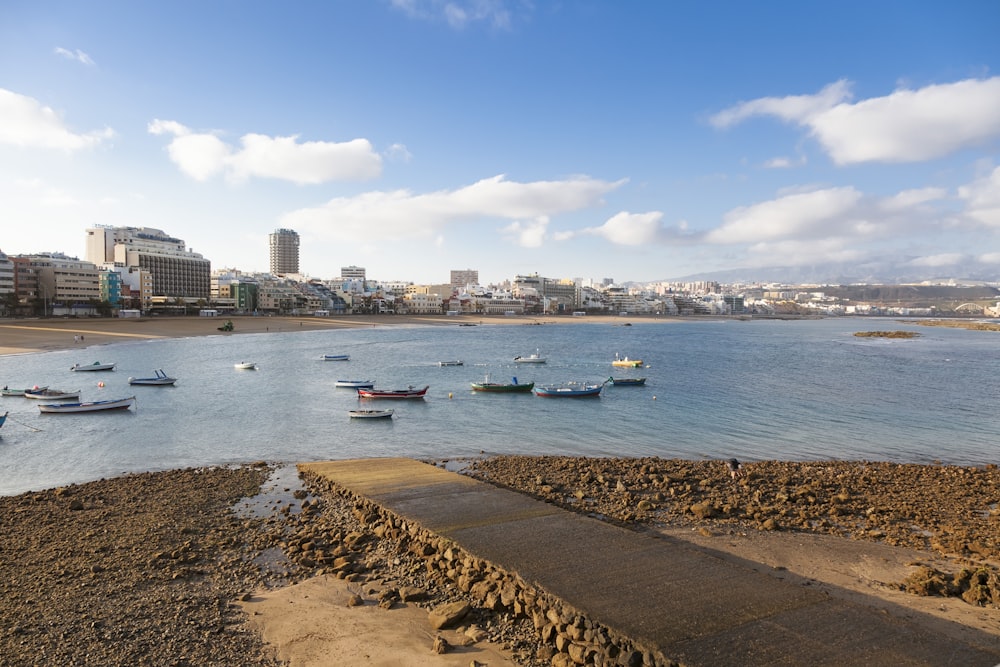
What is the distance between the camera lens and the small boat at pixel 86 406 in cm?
2934

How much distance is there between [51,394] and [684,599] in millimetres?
36561

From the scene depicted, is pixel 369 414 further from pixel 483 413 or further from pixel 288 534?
pixel 288 534

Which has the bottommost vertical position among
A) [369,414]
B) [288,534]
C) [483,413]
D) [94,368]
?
[483,413]

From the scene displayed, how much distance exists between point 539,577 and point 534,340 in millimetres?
80367

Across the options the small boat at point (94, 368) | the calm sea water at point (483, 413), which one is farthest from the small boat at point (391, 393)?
the small boat at point (94, 368)

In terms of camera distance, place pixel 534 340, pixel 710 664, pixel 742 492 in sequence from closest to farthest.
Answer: pixel 710 664, pixel 742 492, pixel 534 340

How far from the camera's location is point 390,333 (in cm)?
9462

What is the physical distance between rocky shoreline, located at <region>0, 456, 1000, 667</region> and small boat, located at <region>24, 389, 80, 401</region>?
18.3 m

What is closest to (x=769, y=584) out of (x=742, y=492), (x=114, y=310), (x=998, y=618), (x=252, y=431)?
(x=998, y=618)

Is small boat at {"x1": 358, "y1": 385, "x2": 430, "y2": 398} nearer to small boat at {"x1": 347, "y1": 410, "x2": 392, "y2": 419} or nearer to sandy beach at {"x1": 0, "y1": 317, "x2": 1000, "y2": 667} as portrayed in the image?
small boat at {"x1": 347, "y1": 410, "x2": 392, "y2": 419}

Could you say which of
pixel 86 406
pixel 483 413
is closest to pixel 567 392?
pixel 483 413

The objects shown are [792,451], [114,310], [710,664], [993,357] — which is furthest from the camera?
[114,310]

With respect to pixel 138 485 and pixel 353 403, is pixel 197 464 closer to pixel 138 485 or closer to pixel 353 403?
pixel 138 485

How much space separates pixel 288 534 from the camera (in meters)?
13.3
